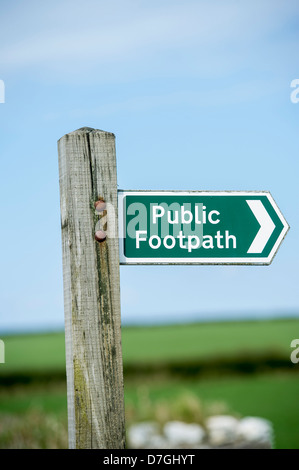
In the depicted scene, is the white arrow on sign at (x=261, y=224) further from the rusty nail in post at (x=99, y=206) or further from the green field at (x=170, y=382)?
the green field at (x=170, y=382)

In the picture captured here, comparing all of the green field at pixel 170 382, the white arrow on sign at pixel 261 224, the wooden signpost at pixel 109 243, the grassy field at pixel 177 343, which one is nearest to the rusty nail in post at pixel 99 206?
the wooden signpost at pixel 109 243

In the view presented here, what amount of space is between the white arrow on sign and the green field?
231 inches

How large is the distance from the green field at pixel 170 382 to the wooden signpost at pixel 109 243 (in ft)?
19.2

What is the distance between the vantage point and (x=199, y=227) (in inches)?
90.0

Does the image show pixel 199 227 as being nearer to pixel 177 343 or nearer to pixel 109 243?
pixel 109 243

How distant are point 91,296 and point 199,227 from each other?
496mm

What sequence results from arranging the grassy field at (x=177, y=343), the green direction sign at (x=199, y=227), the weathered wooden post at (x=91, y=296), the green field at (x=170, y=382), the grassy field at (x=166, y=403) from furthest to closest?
the grassy field at (x=177, y=343), the green field at (x=170, y=382), the grassy field at (x=166, y=403), the green direction sign at (x=199, y=227), the weathered wooden post at (x=91, y=296)

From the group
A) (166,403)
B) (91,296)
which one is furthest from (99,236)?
(166,403)

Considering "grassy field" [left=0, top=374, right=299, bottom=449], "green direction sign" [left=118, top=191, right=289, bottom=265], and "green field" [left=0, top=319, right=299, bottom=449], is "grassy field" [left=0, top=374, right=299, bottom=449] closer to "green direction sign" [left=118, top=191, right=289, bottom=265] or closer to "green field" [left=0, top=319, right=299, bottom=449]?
"green field" [left=0, top=319, right=299, bottom=449]

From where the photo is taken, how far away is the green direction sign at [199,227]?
224 cm

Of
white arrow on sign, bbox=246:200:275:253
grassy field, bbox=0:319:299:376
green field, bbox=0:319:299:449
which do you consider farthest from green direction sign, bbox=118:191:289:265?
grassy field, bbox=0:319:299:376

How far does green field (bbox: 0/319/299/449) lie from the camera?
8.59m
